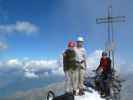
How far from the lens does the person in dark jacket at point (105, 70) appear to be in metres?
30.9

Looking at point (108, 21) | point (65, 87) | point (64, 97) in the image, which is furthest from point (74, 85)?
point (108, 21)

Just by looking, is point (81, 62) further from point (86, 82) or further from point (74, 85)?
point (86, 82)

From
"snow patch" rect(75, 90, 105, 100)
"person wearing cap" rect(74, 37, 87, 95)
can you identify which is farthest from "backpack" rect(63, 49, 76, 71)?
"snow patch" rect(75, 90, 105, 100)

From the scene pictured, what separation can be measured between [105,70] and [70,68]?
508 centimetres

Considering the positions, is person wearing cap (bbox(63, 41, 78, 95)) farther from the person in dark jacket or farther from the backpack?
the person in dark jacket

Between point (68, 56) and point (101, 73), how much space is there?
529cm

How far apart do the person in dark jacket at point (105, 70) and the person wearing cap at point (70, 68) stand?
3.88m

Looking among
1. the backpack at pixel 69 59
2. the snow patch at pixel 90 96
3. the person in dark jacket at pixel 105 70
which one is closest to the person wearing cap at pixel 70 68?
the backpack at pixel 69 59

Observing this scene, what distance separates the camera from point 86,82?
1246 inches

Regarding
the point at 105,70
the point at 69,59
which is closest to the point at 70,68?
the point at 69,59

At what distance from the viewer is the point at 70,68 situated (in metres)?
27.3

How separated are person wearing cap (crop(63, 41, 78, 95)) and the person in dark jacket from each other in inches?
153

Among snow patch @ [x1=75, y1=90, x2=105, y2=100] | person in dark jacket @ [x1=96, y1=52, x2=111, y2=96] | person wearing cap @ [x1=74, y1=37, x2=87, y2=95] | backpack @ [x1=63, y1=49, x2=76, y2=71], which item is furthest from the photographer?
person in dark jacket @ [x1=96, y1=52, x2=111, y2=96]

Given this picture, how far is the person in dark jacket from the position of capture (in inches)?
1215
